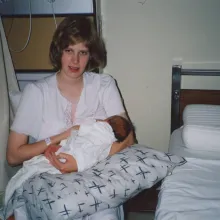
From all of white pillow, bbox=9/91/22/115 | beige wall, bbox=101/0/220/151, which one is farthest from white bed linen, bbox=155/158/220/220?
white pillow, bbox=9/91/22/115

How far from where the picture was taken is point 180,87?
1702 millimetres

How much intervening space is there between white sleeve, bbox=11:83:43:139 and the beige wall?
645 mm

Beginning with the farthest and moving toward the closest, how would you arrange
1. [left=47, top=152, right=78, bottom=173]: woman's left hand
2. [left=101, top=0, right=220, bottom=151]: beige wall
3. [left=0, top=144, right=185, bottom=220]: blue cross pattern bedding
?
[left=101, top=0, right=220, bottom=151]: beige wall, [left=47, top=152, right=78, bottom=173]: woman's left hand, [left=0, top=144, right=185, bottom=220]: blue cross pattern bedding

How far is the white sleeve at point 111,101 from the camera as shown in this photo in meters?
1.44

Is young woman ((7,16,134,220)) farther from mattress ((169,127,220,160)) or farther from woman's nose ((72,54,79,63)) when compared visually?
mattress ((169,127,220,160))

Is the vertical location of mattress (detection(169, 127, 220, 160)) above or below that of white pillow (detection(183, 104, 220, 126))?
below

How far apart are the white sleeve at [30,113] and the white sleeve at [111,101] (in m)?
0.36

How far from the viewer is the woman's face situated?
1.31 metres

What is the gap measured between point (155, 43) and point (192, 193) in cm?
99

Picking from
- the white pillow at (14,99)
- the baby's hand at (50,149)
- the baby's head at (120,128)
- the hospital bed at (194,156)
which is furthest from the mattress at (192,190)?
the white pillow at (14,99)

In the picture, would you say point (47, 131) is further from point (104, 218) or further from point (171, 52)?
point (171, 52)

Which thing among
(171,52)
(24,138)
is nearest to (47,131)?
(24,138)

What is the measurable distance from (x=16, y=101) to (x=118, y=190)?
0.80 metres

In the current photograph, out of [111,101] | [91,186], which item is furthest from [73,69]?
[91,186]
